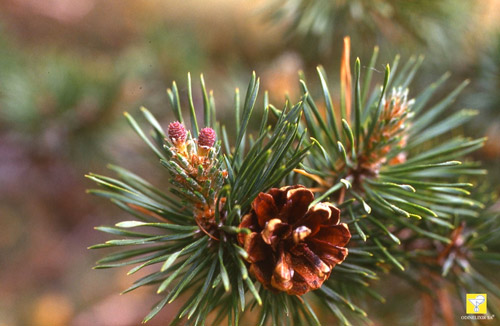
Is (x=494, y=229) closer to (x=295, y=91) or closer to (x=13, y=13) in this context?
(x=295, y=91)

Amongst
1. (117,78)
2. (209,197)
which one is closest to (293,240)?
(209,197)

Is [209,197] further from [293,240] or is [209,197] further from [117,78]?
[117,78]

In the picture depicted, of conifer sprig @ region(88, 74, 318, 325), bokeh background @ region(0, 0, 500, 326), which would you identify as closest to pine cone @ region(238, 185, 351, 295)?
conifer sprig @ region(88, 74, 318, 325)

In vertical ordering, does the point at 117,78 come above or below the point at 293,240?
above

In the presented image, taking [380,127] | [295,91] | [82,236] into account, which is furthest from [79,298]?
[380,127]

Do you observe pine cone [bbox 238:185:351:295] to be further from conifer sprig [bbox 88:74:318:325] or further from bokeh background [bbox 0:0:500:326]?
bokeh background [bbox 0:0:500:326]

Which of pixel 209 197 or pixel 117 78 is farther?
pixel 117 78

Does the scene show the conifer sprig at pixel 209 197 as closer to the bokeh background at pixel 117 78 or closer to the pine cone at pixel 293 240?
the pine cone at pixel 293 240
